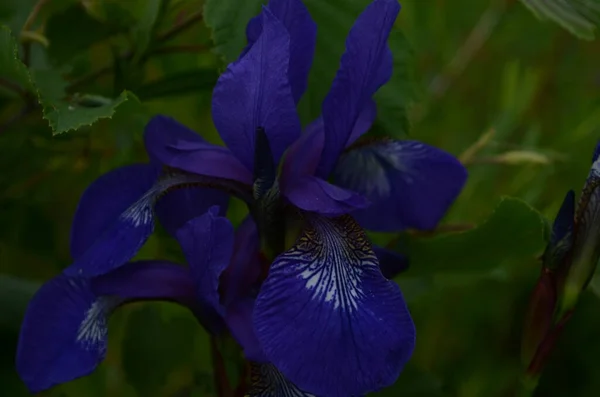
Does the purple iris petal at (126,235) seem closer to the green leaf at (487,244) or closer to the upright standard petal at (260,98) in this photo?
the upright standard petal at (260,98)

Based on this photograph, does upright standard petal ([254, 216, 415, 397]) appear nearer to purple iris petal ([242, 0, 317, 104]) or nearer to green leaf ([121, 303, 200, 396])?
purple iris petal ([242, 0, 317, 104])

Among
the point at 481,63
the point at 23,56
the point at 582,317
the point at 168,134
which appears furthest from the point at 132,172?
the point at 481,63

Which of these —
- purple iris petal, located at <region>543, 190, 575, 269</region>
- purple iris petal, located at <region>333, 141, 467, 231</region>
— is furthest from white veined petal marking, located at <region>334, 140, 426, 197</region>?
purple iris petal, located at <region>543, 190, 575, 269</region>

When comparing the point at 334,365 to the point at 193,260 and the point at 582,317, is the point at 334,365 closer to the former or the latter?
the point at 193,260

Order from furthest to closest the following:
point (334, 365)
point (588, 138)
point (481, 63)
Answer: point (481, 63)
point (588, 138)
point (334, 365)

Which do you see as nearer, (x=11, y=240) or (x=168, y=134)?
(x=168, y=134)

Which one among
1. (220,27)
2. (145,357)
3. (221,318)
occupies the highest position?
(220,27)
